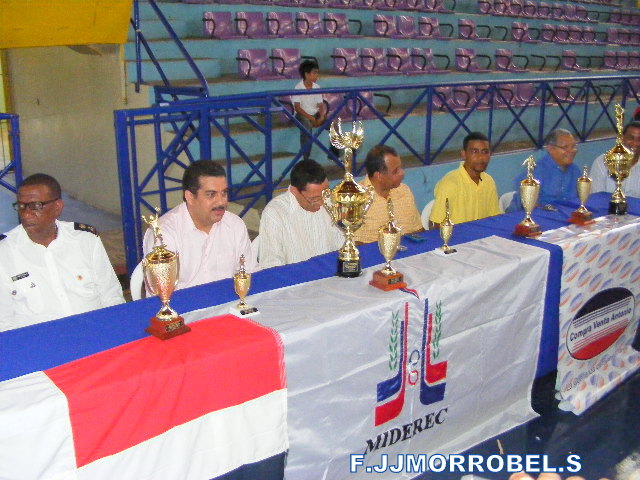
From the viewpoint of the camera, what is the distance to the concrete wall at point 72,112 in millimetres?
7223

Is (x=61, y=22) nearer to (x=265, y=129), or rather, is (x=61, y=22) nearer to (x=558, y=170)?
(x=265, y=129)

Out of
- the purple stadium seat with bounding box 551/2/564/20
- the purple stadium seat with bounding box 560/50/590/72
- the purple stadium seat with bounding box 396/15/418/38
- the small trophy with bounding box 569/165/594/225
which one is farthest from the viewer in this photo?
the purple stadium seat with bounding box 551/2/564/20

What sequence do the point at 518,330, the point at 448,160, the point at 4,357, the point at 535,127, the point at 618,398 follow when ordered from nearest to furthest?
the point at 4,357, the point at 518,330, the point at 618,398, the point at 448,160, the point at 535,127

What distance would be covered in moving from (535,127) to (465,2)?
3.35 m

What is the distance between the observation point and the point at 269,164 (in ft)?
17.6

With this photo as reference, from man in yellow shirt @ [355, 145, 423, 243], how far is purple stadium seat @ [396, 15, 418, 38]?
20.6 ft

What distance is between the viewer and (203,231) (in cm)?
299

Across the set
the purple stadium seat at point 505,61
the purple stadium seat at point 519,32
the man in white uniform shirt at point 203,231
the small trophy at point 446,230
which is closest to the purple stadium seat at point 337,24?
the purple stadium seat at point 505,61

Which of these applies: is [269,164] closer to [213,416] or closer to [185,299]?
[185,299]

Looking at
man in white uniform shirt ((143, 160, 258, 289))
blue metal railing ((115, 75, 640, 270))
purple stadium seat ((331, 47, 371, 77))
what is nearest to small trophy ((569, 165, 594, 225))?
man in white uniform shirt ((143, 160, 258, 289))

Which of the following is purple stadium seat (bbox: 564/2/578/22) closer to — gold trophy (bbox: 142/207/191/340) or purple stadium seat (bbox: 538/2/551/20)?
purple stadium seat (bbox: 538/2/551/20)

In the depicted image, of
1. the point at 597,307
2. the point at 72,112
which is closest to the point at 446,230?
the point at 597,307

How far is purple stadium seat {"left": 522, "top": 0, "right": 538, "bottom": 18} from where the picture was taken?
39.0 feet

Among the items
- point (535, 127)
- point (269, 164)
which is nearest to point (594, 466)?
point (269, 164)
